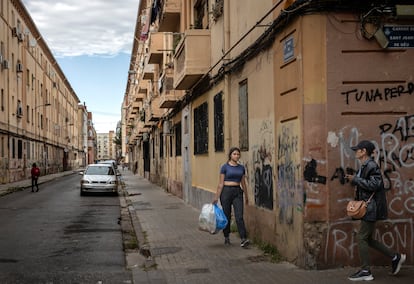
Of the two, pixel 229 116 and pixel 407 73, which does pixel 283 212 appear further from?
pixel 229 116

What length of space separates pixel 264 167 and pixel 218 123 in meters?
4.14

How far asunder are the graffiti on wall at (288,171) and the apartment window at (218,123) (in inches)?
181

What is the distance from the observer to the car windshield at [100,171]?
87.9ft

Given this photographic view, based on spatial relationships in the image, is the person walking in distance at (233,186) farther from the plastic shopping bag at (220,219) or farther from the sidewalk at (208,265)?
the sidewalk at (208,265)

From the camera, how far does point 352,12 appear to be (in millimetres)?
7309

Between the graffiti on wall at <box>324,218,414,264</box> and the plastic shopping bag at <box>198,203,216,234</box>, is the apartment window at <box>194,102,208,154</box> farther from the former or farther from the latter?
the graffiti on wall at <box>324,218,414,264</box>

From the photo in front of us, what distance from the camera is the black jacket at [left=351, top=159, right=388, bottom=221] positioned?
6.60 metres

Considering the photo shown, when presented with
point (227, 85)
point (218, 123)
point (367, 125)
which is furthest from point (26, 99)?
point (367, 125)

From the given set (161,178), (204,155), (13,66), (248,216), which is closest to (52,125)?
(13,66)

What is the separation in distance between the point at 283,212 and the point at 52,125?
59.4 metres

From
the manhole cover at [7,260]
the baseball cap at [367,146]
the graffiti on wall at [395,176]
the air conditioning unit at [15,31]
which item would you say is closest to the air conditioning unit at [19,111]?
the air conditioning unit at [15,31]

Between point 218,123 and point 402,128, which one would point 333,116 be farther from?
point 218,123

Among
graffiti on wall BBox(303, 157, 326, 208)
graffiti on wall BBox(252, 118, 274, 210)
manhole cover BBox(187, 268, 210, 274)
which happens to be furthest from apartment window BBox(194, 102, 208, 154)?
graffiti on wall BBox(303, 157, 326, 208)

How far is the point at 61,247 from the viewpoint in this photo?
34.4 feet
